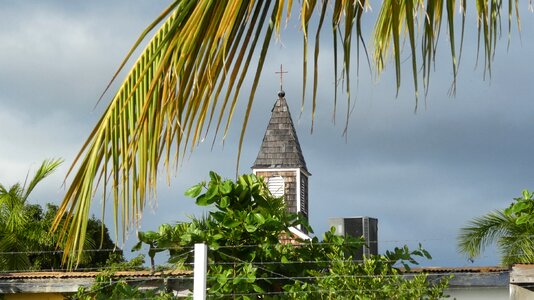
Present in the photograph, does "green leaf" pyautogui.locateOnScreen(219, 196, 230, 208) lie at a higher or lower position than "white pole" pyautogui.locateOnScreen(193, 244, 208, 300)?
higher

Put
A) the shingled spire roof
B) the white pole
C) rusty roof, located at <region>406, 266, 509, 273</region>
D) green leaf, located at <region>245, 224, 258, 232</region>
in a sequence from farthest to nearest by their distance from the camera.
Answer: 1. the shingled spire roof
2. rusty roof, located at <region>406, 266, 509, 273</region>
3. green leaf, located at <region>245, 224, 258, 232</region>
4. the white pole

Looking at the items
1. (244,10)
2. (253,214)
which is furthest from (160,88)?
(253,214)

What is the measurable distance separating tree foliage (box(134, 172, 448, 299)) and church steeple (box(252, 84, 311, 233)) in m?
24.1

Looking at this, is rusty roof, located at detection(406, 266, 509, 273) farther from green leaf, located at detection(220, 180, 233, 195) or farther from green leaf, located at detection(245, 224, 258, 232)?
green leaf, located at detection(220, 180, 233, 195)

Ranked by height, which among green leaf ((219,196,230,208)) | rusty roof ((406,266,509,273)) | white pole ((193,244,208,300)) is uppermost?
green leaf ((219,196,230,208))

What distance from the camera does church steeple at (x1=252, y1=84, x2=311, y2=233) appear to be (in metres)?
31.9

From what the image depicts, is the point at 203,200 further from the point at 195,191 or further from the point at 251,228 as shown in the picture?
the point at 251,228

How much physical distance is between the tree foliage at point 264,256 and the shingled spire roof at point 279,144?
24098 mm

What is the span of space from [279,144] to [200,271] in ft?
82.6

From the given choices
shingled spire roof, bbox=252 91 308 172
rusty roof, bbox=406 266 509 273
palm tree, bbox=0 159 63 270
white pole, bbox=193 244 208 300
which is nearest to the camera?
white pole, bbox=193 244 208 300

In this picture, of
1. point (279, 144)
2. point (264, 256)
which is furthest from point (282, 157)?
point (264, 256)

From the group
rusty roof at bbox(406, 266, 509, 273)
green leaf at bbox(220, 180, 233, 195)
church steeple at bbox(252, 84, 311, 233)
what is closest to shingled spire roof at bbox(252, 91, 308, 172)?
church steeple at bbox(252, 84, 311, 233)

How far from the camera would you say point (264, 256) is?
748 cm

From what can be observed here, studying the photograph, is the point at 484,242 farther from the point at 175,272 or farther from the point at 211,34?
the point at 211,34
